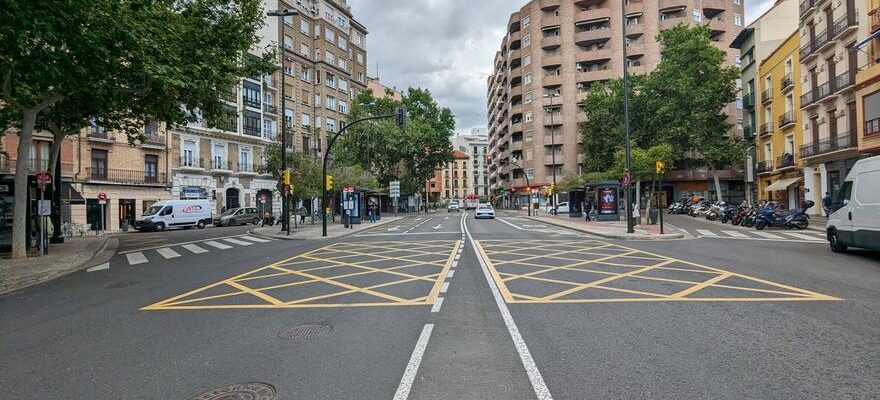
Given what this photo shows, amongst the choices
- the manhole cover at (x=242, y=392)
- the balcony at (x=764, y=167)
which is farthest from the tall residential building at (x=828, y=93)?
the manhole cover at (x=242, y=392)

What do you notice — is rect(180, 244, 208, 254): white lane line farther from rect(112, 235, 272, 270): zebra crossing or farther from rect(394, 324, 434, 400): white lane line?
rect(394, 324, 434, 400): white lane line

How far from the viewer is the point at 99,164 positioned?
102ft

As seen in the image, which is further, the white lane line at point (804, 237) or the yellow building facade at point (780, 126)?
the yellow building facade at point (780, 126)

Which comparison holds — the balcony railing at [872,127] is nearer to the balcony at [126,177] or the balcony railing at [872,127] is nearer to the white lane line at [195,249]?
the white lane line at [195,249]

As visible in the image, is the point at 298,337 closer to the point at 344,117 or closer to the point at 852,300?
the point at 852,300

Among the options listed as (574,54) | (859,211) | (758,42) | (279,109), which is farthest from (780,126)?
(279,109)

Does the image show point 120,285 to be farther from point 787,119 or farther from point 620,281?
point 787,119

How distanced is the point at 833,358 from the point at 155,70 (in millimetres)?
13426

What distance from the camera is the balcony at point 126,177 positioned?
101 feet

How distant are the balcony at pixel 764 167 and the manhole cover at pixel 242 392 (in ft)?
142

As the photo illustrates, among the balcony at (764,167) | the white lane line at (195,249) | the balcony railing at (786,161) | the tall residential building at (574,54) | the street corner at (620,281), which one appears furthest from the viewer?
the tall residential building at (574,54)

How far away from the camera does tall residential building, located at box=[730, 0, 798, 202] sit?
38438 millimetres

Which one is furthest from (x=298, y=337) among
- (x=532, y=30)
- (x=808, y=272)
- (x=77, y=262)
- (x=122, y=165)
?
(x=532, y=30)

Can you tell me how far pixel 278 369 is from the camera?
12.9 feet
